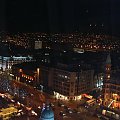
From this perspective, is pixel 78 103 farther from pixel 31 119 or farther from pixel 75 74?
pixel 31 119

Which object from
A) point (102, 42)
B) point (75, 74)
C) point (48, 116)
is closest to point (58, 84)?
point (75, 74)

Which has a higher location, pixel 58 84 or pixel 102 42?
pixel 102 42

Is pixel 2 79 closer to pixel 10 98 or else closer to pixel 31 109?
pixel 10 98

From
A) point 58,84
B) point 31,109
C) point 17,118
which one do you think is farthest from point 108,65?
point 17,118

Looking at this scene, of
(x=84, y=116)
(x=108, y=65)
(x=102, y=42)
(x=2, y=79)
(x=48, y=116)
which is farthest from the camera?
(x=102, y=42)

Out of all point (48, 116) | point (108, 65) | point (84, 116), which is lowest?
point (84, 116)

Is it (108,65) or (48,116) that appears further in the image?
(108,65)

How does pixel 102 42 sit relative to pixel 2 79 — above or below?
above

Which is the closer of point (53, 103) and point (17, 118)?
point (17, 118)

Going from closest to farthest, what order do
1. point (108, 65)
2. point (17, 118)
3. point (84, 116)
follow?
point (17, 118)
point (84, 116)
point (108, 65)
